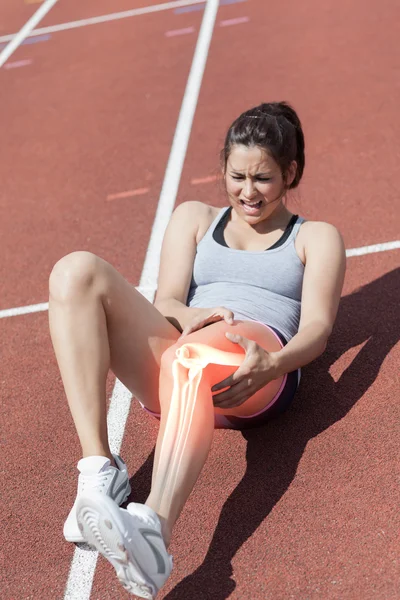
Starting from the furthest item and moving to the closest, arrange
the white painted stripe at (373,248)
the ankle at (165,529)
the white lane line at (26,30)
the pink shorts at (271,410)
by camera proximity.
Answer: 1. the white lane line at (26,30)
2. the white painted stripe at (373,248)
3. the pink shorts at (271,410)
4. the ankle at (165,529)

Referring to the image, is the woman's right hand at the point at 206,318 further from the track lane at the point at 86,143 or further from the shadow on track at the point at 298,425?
the track lane at the point at 86,143

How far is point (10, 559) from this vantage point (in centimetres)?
290

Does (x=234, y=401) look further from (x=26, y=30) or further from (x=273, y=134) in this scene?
(x=26, y=30)

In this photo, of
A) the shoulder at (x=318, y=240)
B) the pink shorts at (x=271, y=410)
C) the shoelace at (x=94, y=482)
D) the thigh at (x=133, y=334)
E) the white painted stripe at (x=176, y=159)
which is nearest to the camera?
the shoelace at (x=94, y=482)

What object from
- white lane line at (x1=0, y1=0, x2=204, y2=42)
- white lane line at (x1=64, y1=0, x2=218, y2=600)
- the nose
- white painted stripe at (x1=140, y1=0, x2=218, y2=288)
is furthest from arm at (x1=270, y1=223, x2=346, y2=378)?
white lane line at (x1=0, y1=0, x2=204, y2=42)

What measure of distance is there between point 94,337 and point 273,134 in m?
1.08

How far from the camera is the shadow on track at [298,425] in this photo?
2.71m

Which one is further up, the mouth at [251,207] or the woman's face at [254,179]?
the woman's face at [254,179]

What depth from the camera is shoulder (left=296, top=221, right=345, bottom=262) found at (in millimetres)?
3252

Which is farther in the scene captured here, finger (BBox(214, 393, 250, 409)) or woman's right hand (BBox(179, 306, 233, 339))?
woman's right hand (BBox(179, 306, 233, 339))

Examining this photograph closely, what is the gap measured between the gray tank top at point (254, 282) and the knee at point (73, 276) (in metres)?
0.61

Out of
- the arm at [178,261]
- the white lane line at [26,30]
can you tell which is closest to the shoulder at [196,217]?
the arm at [178,261]

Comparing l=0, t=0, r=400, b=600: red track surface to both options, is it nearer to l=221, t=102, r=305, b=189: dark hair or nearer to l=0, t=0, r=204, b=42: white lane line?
l=0, t=0, r=204, b=42: white lane line

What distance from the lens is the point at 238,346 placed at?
2918 millimetres
